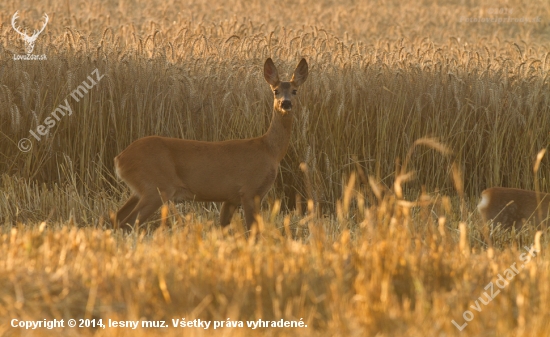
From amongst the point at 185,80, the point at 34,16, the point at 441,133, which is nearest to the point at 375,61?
the point at 441,133

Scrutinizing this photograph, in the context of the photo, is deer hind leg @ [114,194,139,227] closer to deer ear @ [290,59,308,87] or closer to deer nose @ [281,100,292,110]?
deer nose @ [281,100,292,110]

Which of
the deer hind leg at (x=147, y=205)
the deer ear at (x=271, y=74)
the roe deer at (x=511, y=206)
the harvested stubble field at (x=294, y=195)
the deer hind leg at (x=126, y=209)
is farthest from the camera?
the deer ear at (x=271, y=74)

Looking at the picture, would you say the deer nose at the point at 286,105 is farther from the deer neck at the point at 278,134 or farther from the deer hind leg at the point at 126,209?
the deer hind leg at the point at 126,209

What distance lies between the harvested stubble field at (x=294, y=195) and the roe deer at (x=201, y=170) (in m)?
0.24

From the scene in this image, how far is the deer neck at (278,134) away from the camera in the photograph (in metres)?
6.75

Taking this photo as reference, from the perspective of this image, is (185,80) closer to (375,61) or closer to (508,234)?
(375,61)

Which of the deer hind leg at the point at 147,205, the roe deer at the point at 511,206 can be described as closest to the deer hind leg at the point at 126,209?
the deer hind leg at the point at 147,205

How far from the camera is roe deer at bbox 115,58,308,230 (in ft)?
20.6

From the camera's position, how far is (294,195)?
7922 mm

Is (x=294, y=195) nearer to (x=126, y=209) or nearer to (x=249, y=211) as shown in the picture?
(x=249, y=211)

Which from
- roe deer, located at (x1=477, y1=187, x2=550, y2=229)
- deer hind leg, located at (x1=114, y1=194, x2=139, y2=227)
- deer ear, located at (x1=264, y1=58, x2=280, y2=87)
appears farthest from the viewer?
deer ear, located at (x1=264, y1=58, x2=280, y2=87)

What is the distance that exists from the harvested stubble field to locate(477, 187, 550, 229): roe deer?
0.68 ft

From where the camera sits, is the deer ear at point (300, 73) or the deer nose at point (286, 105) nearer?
the deer nose at point (286, 105)

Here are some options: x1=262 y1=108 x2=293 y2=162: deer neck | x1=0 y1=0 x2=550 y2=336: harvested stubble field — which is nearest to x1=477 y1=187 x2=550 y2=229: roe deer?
x1=0 y1=0 x2=550 y2=336: harvested stubble field
